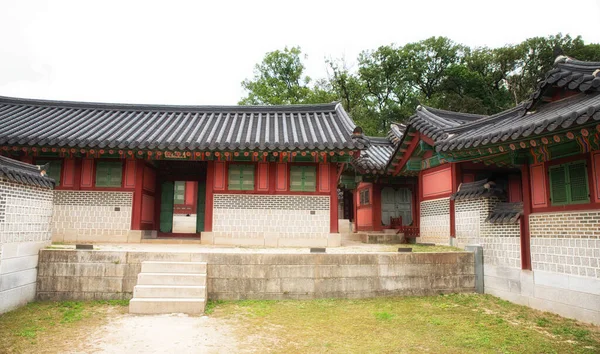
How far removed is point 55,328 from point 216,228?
21.2ft

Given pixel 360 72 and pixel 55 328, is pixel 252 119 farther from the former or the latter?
pixel 360 72

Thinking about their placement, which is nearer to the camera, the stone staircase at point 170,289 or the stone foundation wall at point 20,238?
the stone foundation wall at point 20,238

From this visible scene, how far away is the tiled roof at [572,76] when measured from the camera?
6977mm

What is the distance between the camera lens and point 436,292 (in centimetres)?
914

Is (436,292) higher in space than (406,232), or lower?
lower

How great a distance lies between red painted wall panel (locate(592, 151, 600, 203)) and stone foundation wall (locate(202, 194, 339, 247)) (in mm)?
7572

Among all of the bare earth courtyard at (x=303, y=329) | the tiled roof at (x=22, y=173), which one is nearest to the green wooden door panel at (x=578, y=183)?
the bare earth courtyard at (x=303, y=329)

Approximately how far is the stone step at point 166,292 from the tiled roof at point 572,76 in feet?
27.0

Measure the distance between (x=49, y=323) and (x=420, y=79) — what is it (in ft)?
129

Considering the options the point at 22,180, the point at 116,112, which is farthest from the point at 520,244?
the point at 116,112

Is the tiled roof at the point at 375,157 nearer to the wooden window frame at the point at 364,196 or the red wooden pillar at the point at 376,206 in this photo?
the red wooden pillar at the point at 376,206

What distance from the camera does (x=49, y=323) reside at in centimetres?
687

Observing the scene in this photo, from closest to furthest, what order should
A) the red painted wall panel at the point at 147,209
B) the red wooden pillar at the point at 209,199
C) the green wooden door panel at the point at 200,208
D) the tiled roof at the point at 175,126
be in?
the tiled roof at the point at 175,126 < the red wooden pillar at the point at 209,199 < the red painted wall panel at the point at 147,209 < the green wooden door panel at the point at 200,208

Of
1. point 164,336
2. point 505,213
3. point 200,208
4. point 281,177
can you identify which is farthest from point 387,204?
point 164,336
